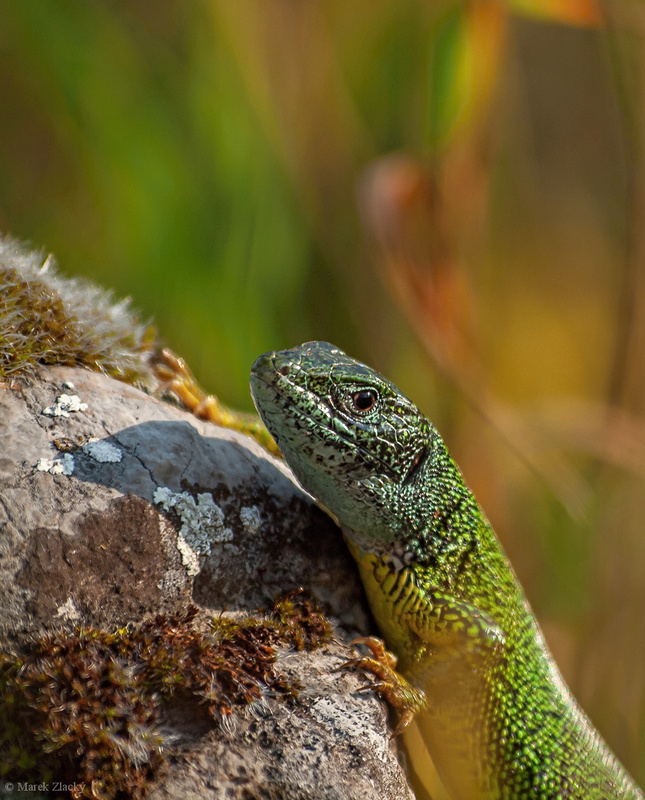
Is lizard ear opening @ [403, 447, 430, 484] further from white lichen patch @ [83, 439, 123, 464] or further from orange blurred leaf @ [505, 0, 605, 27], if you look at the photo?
orange blurred leaf @ [505, 0, 605, 27]

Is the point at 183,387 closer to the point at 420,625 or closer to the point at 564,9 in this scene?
the point at 420,625

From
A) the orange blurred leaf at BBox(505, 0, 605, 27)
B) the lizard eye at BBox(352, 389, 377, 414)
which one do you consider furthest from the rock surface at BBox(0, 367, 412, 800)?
the orange blurred leaf at BBox(505, 0, 605, 27)

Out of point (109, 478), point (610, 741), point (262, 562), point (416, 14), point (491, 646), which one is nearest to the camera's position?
point (109, 478)

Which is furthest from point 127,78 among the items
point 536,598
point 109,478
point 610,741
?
point 610,741

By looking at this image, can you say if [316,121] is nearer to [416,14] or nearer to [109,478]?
[416,14]

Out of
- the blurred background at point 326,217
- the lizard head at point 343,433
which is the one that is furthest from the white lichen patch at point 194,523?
the blurred background at point 326,217

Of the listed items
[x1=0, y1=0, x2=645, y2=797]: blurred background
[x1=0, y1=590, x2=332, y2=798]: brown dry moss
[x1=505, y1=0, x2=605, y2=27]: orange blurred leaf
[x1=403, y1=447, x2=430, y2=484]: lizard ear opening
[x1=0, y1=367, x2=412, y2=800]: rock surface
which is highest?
[x1=505, y1=0, x2=605, y2=27]: orange blurred leaf

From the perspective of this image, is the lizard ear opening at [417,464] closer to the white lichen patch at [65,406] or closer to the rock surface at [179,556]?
the rock surface at [179,556]
